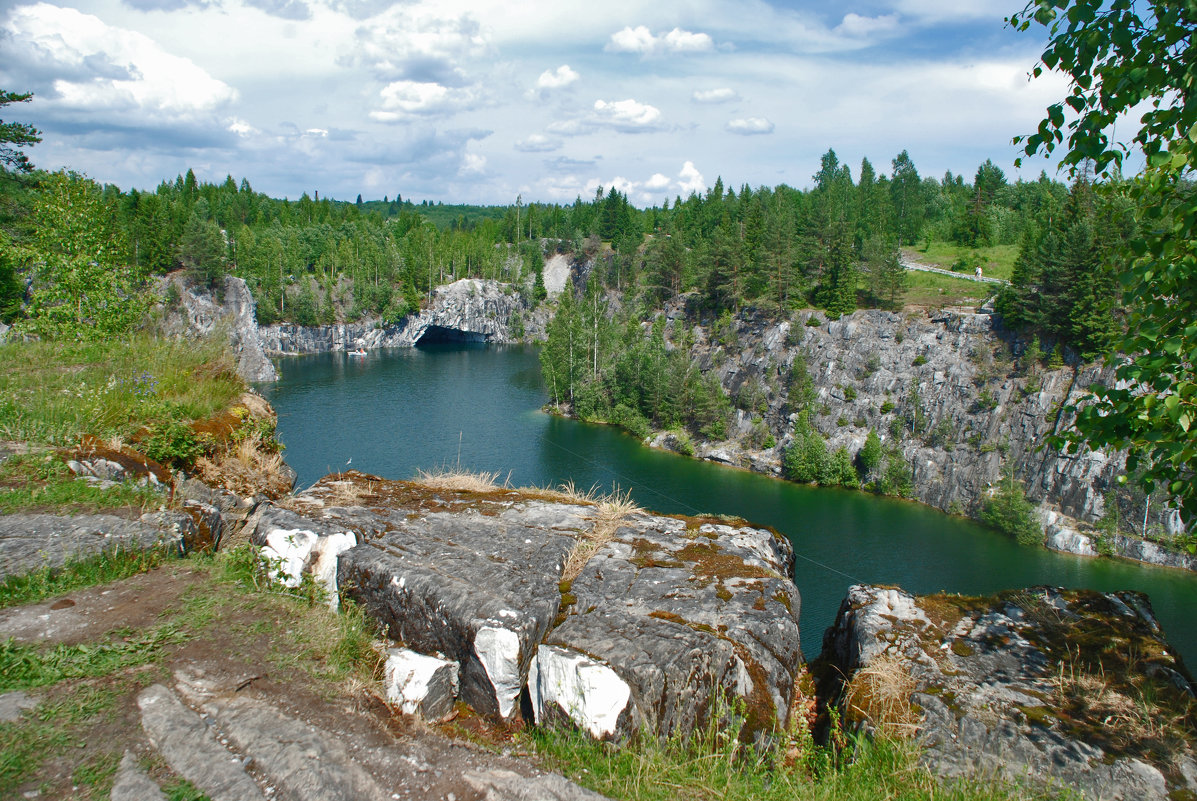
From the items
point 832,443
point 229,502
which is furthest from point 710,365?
point 229,502

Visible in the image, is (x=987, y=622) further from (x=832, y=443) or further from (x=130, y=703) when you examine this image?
(x=832, y=443)

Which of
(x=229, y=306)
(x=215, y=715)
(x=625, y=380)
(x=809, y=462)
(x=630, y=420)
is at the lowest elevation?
(x=809, y=462)

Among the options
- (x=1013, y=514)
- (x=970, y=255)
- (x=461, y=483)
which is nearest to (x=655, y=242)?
(x=970, y=255)

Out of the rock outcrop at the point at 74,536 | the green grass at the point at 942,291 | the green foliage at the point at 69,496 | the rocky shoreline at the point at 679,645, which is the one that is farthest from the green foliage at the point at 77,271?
the green grass at the point at 942,291

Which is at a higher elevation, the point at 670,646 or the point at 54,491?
the point at 54,491

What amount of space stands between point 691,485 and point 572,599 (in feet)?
127

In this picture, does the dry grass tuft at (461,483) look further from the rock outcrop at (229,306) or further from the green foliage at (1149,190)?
the rock outcrop at (229,306)

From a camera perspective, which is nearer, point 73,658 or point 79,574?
point 73,658

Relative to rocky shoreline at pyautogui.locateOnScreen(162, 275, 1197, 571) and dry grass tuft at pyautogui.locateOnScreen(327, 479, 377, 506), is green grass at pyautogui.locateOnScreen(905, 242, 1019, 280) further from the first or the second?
dry grass tuft at pyautogui.locateOnScreen(327, 479, 377, 506)

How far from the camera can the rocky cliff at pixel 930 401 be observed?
41781 millimetres

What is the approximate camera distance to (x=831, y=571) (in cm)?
3109

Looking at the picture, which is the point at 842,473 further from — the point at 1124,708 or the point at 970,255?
the point at 1124,708

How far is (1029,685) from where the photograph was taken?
5016mm

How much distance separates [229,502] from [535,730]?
4.60 metres
